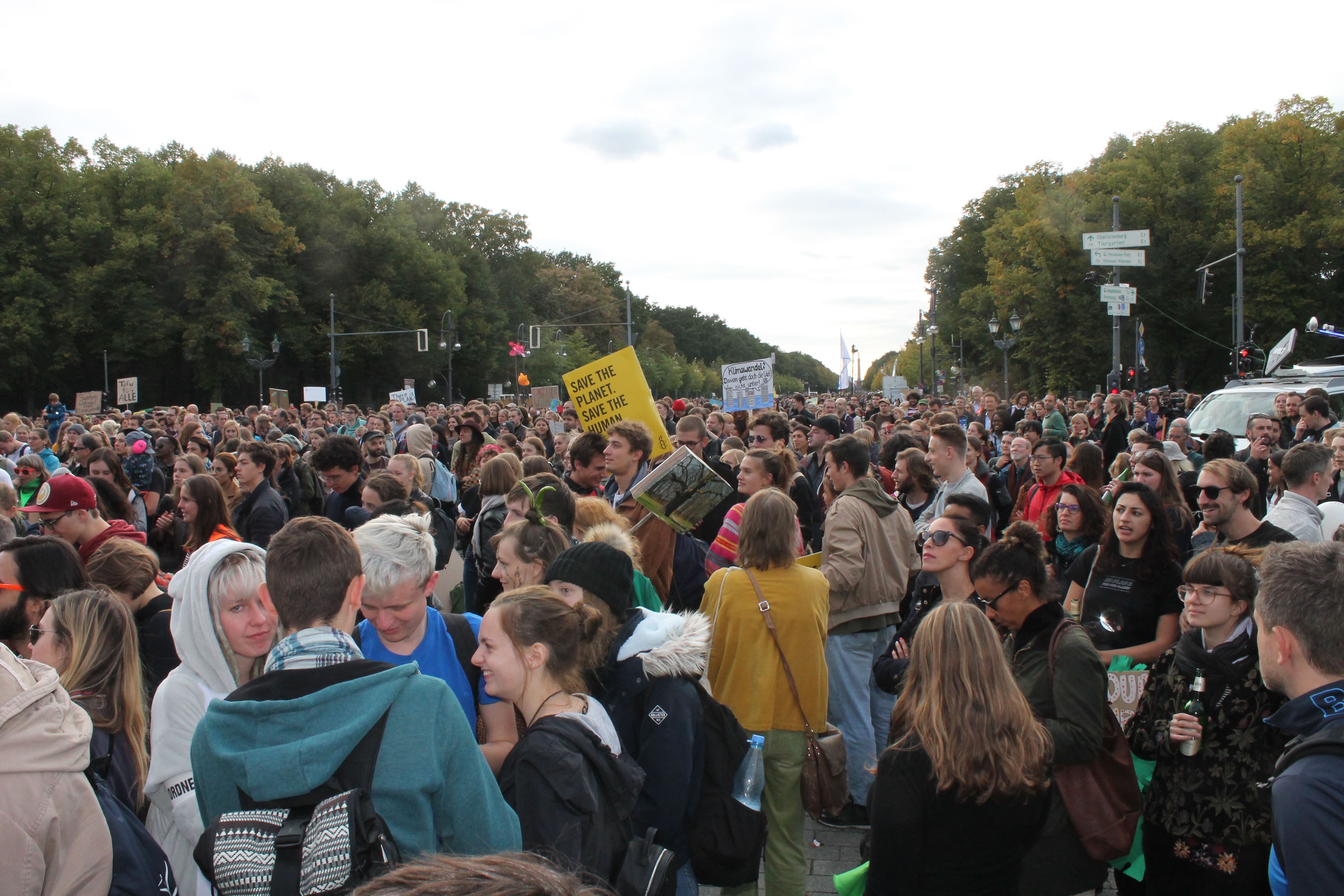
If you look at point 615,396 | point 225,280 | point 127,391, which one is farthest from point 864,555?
point 225,280

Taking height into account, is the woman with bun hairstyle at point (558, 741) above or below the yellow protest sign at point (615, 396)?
below

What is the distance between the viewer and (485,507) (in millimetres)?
6090

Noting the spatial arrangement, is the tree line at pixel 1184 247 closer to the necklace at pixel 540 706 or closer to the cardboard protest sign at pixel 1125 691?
the cardboard protest sign at pixel 1125 691

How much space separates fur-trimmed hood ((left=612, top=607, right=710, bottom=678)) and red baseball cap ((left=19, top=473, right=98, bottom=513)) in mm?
3928

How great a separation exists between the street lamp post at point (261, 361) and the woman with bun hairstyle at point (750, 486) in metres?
28.3

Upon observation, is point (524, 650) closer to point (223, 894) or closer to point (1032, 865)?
point (223, 894)

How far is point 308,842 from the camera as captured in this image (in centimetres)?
193

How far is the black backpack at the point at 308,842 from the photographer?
1.90 m

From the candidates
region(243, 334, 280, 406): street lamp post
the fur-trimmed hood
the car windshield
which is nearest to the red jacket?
the fur-trimmed hood

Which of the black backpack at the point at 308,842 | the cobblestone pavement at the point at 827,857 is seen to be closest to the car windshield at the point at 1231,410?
the cobblestone pavement at the point at 827,857

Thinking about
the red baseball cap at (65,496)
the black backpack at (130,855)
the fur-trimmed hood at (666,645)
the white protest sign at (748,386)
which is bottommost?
the black backpack at (130,855)

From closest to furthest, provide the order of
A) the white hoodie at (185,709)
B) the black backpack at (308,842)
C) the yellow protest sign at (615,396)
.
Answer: the black backpack at (308,842) < the white hoodie at (185,709) < the yellow protest sign at (615,396)

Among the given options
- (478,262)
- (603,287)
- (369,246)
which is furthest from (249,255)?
(603,287)

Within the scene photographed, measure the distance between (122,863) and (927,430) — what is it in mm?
10965
